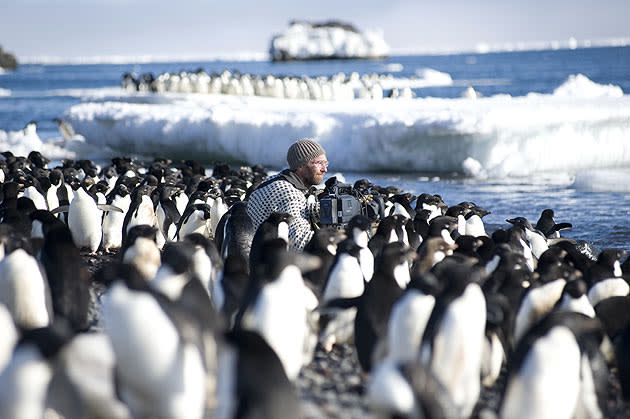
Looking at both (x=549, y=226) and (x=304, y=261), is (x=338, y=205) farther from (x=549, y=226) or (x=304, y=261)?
(x=549, y=226)

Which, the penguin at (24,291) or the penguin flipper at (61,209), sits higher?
the penguin at (24,291)

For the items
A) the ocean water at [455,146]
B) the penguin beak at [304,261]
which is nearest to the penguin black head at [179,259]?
the penguin beak at [304,261]

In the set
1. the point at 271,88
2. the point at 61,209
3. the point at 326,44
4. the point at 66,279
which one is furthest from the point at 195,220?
the point at 326,44

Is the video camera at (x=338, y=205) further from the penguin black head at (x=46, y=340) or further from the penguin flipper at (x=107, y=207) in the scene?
the penguin black head at (x=46, y=340)

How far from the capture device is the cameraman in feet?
16.5

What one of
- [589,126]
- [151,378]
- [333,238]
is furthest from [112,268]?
[589,126]

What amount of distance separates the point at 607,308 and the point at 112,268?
8.50 feet

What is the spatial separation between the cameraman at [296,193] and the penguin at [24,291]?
1718 millimetres

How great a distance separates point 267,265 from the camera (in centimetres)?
346

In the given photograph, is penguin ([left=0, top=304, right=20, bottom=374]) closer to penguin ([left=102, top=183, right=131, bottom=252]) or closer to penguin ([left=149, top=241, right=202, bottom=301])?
penguin ([left=149, top=241, right=202, bottom=301])

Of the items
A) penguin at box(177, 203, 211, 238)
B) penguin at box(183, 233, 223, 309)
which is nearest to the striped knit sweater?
penguin at box(183, 233, 223, 309)

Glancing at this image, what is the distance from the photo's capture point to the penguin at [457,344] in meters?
3.18

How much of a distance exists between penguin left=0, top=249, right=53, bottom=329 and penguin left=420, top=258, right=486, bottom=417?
1919 millimetres

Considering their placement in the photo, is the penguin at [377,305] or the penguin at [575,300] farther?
the penguin at [575,300]
